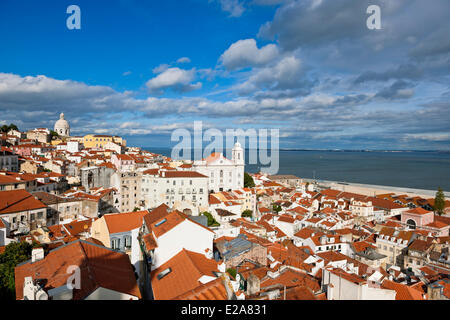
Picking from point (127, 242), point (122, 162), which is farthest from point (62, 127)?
point (127, 242)

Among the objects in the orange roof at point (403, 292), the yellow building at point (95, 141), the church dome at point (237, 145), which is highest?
the yellow building at point (95, 141)

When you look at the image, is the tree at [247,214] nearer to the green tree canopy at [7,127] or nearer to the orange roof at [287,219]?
the orange roof at [287,219]

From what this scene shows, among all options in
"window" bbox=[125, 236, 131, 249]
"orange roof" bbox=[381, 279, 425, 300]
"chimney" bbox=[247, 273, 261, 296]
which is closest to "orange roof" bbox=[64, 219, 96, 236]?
"window" bbox=[125, 236, 131, 249]

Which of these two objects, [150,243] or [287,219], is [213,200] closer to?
[287,219]

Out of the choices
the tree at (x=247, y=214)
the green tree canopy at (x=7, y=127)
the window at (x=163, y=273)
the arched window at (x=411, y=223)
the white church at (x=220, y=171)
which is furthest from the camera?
the green tree canopy at (x=7, y=127)

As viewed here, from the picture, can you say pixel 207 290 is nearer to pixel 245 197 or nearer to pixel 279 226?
pixel 279 226

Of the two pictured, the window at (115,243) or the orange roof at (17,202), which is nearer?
the window at (115,243)

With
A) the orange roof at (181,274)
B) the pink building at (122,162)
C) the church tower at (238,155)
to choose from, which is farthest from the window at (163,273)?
the church tower at (238,155)
